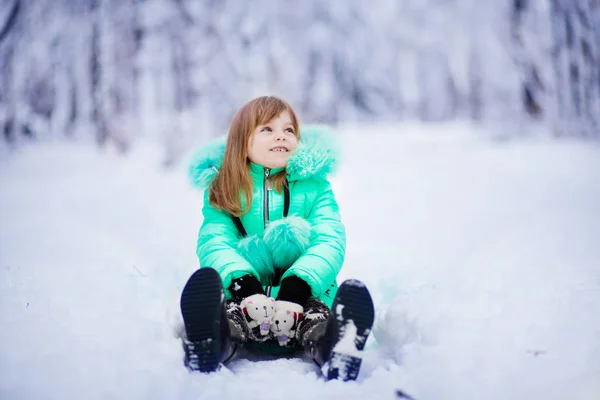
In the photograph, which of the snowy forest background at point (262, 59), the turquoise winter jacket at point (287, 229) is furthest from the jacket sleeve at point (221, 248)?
the snowy forest background at point (262, 59)

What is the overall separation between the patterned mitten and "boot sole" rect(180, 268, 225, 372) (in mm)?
214

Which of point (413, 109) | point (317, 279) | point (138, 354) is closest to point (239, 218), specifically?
point (317, 279)

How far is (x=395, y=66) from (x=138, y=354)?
7222 millimetres

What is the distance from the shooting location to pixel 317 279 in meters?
1.51

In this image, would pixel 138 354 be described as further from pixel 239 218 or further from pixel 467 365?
Answer: pixel 467 365

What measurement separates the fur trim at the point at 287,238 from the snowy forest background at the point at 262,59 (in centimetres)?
490

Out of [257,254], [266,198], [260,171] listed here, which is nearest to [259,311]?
[257,254]

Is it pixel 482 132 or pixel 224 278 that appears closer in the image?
pixel 224 278

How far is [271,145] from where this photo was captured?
A: 1.79m

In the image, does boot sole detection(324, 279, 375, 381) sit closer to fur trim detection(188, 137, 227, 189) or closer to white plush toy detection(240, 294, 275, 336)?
white plush toy detection(240, 294, 275, 336)

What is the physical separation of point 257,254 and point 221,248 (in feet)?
0.45

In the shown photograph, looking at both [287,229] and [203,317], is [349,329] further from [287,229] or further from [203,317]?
[287,229]

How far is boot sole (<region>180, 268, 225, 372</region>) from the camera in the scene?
4.06ft

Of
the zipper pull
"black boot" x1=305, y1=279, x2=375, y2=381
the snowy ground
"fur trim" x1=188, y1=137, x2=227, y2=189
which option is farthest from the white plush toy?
"fur trim" x1=188, y1=137, x2=227, y2=189
